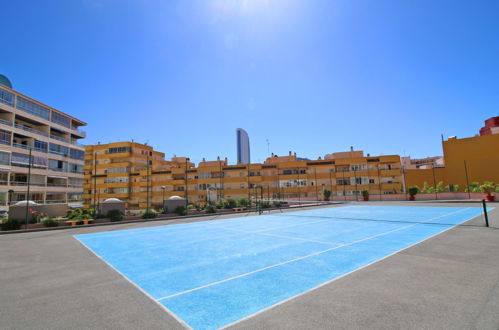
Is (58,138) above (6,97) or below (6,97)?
below

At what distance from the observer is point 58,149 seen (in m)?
52.0

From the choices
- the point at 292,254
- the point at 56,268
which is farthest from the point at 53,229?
the point at 292,254

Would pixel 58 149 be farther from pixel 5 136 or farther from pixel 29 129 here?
pixel 5 136

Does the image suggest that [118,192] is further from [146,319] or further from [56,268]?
[146,319]

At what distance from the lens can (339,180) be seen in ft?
227

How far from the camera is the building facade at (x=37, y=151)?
133 ft

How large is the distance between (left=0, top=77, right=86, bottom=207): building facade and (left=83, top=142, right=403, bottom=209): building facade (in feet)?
53.0

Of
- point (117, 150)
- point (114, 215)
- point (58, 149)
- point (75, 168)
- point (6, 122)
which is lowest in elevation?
point (114, 215)

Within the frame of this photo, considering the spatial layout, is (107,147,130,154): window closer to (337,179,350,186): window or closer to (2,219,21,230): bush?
(2,219,21,230): bush

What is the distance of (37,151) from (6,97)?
9.78m

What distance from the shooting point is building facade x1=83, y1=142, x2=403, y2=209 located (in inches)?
2635

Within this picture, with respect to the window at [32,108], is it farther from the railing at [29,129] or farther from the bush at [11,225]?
the bush at [11,225]

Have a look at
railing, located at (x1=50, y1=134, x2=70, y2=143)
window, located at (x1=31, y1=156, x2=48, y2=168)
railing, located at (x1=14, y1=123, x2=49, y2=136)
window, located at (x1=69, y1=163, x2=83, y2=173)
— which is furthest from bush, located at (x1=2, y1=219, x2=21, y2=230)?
window, located at (x1=69, y1=163, x2=83, y2=173)

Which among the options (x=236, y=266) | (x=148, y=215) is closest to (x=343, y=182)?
(x=148, y=215)
